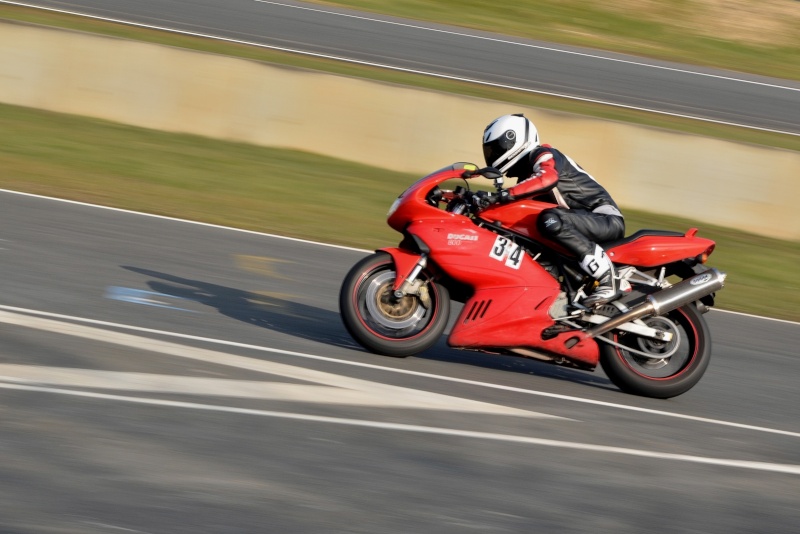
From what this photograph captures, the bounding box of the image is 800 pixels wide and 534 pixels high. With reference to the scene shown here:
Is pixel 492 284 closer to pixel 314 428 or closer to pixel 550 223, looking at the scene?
pixel 550 223

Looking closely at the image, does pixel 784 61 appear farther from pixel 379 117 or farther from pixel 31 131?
pixel 31 131

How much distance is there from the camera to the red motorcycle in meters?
A: 7.43

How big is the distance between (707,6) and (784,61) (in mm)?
2680

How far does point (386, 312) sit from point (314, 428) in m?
1.85

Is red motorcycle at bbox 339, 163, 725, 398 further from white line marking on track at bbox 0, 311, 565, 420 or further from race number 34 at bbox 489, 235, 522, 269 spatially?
white line marking on track at bbox 0, 311, 565, 420

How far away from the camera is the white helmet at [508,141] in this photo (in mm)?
7586

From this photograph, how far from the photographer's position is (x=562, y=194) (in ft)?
25.4

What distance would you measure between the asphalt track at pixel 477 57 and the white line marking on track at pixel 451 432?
46.8 feet

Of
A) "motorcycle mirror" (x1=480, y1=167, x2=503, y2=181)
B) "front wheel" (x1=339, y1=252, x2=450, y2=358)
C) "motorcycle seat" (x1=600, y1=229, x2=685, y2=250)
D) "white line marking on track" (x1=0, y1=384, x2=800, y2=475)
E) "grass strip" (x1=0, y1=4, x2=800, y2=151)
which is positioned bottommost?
"white line marking on track" (x1=0, y1=384, x2=800, y2=475)

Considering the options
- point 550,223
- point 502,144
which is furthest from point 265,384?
point 502,144

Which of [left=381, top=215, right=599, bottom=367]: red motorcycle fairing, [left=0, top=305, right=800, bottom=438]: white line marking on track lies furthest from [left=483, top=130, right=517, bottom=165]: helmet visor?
[left=0, top=305, right=800, bottom=438]: white line marking on track

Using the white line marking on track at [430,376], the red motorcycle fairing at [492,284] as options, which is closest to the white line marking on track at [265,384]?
the white line marking on track at [430,376]

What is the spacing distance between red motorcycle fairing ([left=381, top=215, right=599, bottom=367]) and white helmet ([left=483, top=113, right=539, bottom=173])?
0.46 m

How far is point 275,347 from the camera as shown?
7.45 metres
